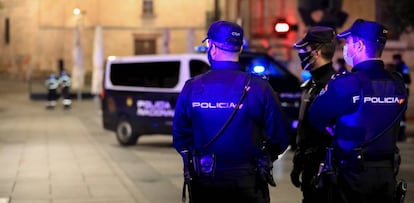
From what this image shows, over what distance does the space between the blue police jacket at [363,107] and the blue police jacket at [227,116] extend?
37cm

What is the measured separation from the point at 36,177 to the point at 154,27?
3621 cm

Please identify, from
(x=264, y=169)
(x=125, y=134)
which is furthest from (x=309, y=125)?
(x=125, y=134)

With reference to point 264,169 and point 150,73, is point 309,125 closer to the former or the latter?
point 264,169

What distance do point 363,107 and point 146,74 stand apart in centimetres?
1173

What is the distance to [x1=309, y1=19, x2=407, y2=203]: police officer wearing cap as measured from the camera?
4.50 meters

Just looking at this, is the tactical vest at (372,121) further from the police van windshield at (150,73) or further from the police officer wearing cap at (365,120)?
the police van windshield at (150,73)

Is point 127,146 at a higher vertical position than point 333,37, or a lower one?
lower

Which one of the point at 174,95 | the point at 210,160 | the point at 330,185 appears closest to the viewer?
the point at 210,160

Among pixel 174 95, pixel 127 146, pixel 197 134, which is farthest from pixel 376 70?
pixel 127 146

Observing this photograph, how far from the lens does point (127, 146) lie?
16344 mm

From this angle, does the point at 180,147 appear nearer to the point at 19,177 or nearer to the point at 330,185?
the point at 330,185

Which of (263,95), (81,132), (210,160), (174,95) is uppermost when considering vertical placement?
(263,95)

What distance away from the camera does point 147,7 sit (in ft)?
156

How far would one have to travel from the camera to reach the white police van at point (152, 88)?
1518 centimetres
